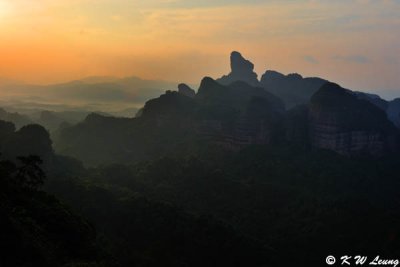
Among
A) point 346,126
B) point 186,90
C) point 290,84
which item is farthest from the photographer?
point 290,84

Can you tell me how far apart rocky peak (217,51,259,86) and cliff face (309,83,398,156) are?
227ft

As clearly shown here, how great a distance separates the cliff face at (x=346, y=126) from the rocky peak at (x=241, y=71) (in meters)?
69.3

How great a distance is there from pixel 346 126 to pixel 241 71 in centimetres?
8042

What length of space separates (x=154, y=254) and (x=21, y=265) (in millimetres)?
29677

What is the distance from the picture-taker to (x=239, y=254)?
5728 cm

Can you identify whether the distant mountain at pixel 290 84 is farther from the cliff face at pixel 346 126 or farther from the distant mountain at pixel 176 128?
the cliff face at pixel 346 126

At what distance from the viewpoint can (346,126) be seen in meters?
111

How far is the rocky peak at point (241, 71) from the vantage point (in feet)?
607

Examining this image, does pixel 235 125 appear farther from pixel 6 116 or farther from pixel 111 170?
pixel 6 116

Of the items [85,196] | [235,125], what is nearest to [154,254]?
[85,196]

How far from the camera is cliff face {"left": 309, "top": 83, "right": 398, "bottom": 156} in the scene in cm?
11169

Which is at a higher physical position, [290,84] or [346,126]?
[290,84]

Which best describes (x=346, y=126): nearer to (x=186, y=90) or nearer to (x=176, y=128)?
(x=176, y=128)
